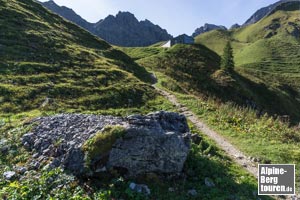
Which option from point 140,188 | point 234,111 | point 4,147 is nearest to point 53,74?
point 4,147

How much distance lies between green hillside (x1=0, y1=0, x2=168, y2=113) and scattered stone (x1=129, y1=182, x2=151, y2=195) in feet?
49.7

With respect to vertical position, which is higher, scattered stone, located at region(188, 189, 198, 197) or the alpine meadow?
the alpine meadow

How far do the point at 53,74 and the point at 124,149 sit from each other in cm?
2327

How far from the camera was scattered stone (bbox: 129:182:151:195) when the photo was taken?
39.0 feet

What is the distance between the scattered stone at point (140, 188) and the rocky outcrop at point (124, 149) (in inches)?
24.6

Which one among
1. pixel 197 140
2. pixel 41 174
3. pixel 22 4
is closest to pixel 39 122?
pixel 41 174

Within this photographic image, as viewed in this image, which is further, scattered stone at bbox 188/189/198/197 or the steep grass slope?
the steep grass slope

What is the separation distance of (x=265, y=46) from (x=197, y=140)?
562 ft

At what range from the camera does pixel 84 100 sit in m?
28.3

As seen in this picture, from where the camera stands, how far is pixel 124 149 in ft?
42.0

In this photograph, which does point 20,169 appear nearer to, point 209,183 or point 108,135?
point 108,135

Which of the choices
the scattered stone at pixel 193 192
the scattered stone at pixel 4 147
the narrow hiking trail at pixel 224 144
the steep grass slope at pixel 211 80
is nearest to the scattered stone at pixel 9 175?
the scattered stone at pixel 4 147

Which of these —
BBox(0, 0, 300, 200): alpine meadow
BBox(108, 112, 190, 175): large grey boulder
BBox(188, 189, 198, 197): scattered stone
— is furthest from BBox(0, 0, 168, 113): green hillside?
A: BBox(188, 189, 198, 197): scattered stone

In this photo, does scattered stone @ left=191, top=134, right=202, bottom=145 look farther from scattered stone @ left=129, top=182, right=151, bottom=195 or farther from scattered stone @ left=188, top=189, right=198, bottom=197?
scattered stone @ left=129, top=182, right=151, bottom=195
